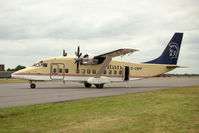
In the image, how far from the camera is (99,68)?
87.4ft

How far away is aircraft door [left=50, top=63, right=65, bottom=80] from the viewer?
2515 cm

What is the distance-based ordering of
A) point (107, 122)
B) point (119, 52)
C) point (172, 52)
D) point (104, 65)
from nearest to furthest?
point (107, 122), point (119, 52), point (104, 65), point (172, 52)

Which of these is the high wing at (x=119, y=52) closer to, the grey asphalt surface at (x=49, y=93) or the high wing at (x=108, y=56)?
the high wing at (x=108, y=56)

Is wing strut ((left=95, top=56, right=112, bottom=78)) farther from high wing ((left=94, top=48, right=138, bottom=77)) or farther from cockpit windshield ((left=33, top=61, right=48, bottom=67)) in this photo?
cockpit windshield ((left=33, top=61, right=48, bottom=67))

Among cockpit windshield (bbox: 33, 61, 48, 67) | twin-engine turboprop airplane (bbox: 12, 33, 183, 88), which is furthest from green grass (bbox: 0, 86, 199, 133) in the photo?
cockpit windshield (bbox: 33, 61, 48, 67)

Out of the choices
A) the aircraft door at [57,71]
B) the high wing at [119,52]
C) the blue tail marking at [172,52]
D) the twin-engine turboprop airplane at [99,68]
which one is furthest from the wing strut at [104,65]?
the blue tail marking at [172,52]

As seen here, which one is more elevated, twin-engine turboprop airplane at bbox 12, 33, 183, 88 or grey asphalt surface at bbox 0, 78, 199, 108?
twin-engine turboprop airplane at bbox 12, 33, 183, 88

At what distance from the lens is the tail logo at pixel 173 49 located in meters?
28.4

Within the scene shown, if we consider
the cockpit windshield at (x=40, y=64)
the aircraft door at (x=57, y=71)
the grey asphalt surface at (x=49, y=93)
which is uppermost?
the cockpit windshield at (x=40, y=64)

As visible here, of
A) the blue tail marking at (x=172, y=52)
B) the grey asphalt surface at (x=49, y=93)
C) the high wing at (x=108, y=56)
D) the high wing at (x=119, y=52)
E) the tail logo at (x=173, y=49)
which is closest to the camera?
the grey asphalt surface at (x=49, y=93)

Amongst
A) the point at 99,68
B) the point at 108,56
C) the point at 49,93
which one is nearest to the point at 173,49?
the point at 108,56

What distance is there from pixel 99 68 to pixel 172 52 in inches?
417

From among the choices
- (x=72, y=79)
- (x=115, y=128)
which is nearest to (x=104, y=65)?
(x=72, y=79)

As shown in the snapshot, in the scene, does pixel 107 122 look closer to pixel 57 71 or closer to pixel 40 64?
pixel 57 71
